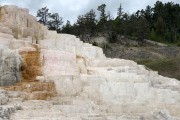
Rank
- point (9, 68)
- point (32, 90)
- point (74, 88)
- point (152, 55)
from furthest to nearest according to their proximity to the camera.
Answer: point (152, 55)
point (74, 88)
point (9, 68)
point (32, 90)

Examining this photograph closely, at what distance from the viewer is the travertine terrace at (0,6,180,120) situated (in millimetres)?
18047

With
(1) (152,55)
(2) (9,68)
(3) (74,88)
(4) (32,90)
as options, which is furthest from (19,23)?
(1) (152,55)

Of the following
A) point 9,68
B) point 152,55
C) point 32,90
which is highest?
point 152,55

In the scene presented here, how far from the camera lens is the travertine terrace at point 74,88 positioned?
59.2 feet

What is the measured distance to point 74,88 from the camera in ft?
70.9

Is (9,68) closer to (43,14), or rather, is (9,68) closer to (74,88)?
(74,88)

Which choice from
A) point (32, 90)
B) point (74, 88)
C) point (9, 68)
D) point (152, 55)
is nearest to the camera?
point (32, 90)

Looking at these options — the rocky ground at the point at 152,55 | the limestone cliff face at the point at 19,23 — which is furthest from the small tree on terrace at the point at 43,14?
the limestone cliff face at the point at 19,23

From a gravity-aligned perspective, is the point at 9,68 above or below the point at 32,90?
above

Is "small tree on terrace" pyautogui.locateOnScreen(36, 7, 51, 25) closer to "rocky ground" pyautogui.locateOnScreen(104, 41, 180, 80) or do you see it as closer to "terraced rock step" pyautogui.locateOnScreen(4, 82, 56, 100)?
"rocky ground" pyautogui.locateOnScreen(104, 41, 180, 80)

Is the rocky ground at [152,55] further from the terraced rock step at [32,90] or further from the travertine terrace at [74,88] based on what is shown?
the terraced rock step at [32,90]

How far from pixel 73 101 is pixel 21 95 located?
193 cm

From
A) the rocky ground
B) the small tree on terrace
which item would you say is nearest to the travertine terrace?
the rocky ground

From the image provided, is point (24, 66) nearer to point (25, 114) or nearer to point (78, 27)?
point (25, 114)
